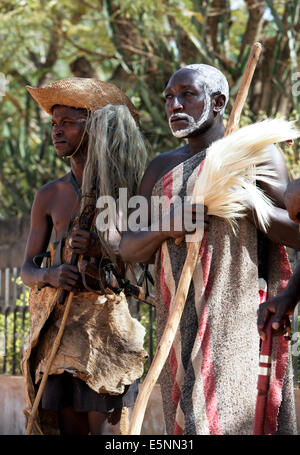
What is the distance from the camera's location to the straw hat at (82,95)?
4086 millimetres

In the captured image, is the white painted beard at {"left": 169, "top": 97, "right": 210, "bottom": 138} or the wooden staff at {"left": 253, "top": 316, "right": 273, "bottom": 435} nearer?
the wooden staff at {"left": 253, "top": 316, "right": 273, "bottom": 435}

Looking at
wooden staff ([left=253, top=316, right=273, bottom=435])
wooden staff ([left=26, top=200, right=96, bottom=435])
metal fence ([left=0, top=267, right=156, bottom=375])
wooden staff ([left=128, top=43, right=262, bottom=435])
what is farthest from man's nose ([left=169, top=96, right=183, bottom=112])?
metal fence ([left=0, top=267, right=156, bottom=375])

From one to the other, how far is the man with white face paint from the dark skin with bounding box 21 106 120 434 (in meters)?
0.64

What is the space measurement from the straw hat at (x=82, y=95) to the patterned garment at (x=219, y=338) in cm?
104

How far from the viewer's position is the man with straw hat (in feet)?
12.6

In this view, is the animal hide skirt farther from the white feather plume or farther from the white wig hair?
the white wig hair

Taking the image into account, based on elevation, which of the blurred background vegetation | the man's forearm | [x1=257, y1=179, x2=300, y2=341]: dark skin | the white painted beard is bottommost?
[x1=257, y1=179, x2=300, y2=341]: dark skin

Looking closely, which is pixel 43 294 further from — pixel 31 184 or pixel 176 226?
pixel 31 184

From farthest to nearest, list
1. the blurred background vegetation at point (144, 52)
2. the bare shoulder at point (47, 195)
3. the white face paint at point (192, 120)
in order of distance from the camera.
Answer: the blurred background vegetation at point (144, 52)
the bare shoulder at point (47, 195)
the white face paint at point (192, 120)

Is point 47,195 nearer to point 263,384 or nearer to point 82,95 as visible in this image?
point 82,95

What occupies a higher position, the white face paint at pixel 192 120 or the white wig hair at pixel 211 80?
the white wig hair at pixel 211 80

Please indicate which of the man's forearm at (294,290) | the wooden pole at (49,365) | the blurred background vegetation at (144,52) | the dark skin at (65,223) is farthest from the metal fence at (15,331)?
the man's forearm at (294,290)

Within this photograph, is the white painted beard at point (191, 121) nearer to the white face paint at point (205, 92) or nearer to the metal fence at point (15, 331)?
the white face paint at point (205, 92)

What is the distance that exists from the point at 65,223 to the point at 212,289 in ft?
4.22
